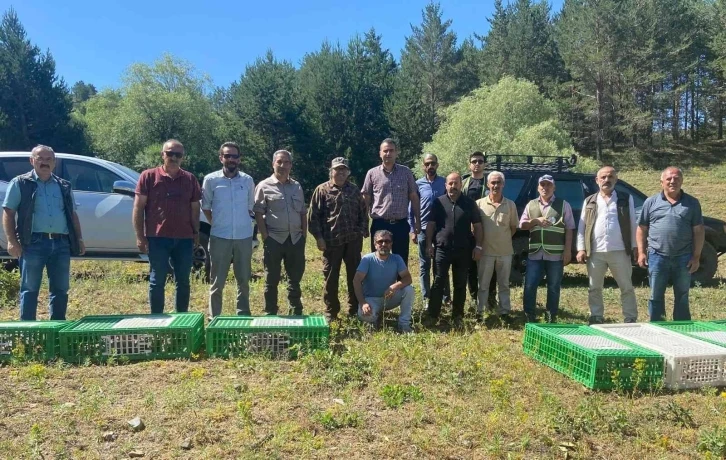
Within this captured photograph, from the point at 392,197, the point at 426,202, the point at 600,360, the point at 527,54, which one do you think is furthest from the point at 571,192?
the point at 527,54

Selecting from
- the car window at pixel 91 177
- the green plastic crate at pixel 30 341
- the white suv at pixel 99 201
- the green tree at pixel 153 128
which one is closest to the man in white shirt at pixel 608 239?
the green plastic crate at pixel 30 341

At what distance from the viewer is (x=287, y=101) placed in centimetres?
3319

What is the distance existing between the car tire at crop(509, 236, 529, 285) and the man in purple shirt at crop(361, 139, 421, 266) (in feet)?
7.83

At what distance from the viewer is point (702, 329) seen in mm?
4832

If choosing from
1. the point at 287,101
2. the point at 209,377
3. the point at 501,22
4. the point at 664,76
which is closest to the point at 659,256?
the point at 209,377

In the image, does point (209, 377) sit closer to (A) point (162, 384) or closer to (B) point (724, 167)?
(A) point (162, 384)

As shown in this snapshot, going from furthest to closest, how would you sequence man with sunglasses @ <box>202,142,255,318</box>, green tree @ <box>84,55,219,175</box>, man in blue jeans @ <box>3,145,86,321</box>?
green tree @ <box>84,55,219,175</box> → man with sunglasses @ <box>202,142,255,318</box> → man in blue jeans @ <box>3,145,86,321</box>

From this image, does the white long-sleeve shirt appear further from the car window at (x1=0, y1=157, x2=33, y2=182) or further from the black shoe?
the car window at (x1=0, y1=157, x2=33, y2=182)

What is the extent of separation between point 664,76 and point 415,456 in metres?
35.7

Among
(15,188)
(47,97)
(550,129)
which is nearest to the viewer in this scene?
(15,188)

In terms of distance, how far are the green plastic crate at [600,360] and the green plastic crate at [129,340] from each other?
2960mm

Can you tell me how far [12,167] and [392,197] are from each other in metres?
5.95

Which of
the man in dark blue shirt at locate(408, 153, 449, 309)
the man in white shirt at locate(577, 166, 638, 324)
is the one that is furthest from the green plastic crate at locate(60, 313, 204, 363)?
the man in white shirt at locate(577, 166, 638, 324)

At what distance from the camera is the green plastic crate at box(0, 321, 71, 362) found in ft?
14.7
